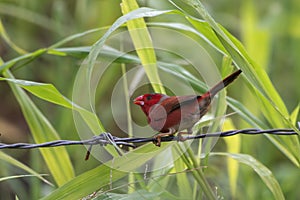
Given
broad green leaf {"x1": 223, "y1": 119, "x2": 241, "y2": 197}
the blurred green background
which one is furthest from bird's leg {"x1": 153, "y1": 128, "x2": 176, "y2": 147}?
the blurred green background

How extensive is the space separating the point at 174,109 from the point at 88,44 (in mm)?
1404

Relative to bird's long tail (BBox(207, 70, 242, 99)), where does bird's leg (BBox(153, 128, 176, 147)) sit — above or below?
below

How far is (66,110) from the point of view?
2277 mm

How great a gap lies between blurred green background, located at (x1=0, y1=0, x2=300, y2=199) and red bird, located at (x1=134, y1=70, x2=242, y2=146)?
0.75 metres

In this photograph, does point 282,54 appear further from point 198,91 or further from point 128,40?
point 198,91

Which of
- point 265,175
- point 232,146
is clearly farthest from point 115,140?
point 232,146

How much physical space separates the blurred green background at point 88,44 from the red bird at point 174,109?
29.7 inches

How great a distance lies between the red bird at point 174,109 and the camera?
53.6 inches

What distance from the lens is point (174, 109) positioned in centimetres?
136

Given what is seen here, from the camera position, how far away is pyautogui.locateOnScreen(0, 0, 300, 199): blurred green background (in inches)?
90.0

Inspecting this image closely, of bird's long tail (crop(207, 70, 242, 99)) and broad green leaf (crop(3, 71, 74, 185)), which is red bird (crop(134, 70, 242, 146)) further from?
Result: broad green leaf (crop(3, 71, 74, 185))

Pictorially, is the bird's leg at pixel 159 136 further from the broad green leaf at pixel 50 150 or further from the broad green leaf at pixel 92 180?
the broad green leaf at pixel 50 150

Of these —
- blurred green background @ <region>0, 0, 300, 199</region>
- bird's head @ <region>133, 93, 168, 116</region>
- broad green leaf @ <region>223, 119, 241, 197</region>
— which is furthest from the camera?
blurred green background @ <region>0, 0, 300, 199</region>

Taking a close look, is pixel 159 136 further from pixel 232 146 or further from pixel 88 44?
pixel 88 44
